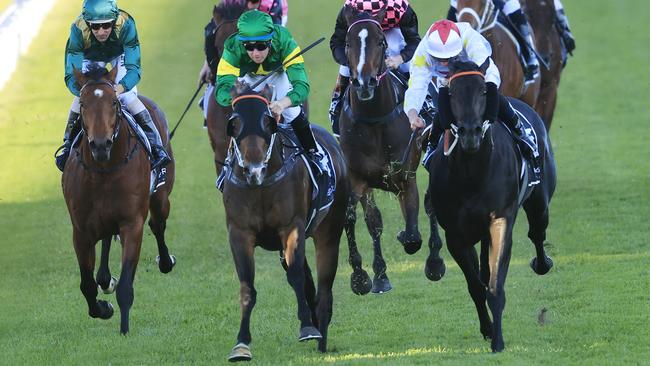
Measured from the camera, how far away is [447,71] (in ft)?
35.9

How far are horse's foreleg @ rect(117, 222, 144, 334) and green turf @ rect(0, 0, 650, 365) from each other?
186mm

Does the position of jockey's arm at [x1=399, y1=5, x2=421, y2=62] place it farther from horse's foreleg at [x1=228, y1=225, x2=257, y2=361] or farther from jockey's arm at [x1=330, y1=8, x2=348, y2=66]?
horse's foreleg at [x1=228, y1=225, x2=257, y2=361]

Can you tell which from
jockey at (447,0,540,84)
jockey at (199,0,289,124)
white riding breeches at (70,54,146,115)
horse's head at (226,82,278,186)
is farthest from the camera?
jockey at (447,0,540,84)

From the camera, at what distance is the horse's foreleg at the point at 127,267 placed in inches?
468

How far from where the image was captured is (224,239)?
17875 millimetres

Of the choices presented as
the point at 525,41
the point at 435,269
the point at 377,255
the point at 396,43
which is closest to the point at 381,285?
the point at 377,255

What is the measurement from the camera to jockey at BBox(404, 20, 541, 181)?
34.6 feet

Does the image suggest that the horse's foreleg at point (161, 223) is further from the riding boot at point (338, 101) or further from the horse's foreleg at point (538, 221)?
the horse's foreleg at point (538, 221)

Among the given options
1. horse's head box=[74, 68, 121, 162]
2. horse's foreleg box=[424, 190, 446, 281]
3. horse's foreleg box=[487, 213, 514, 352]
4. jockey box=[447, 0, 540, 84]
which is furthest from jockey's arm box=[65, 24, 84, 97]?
jockey box=[447, 0, 540, 84]

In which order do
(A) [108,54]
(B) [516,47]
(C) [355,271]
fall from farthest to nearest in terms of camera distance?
(B) [516,47] → (C) [355,271] → (A) [108,54]

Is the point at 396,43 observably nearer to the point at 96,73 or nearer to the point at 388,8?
the point at 388,8

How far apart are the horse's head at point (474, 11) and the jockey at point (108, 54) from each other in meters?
3.81

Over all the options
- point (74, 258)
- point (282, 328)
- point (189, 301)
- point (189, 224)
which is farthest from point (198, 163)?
point (282, 328)

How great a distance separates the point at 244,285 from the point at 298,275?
0.38 metres
